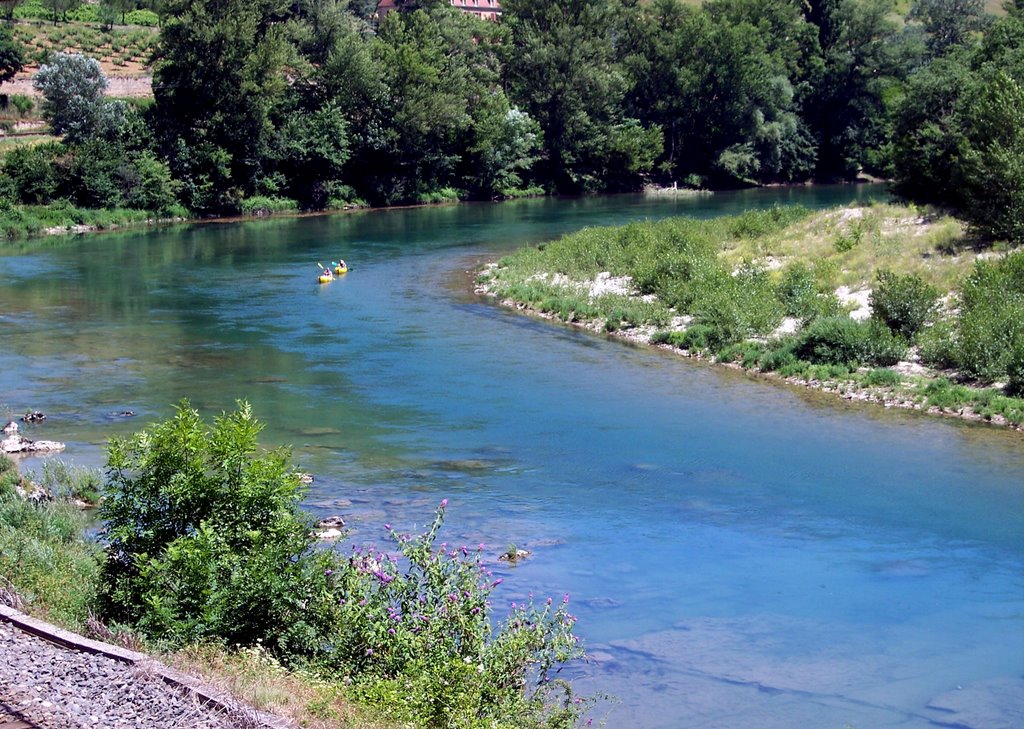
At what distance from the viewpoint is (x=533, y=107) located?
9338cm

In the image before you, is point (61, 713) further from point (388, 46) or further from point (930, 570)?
point (388, 46)

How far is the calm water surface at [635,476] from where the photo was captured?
14359 mm

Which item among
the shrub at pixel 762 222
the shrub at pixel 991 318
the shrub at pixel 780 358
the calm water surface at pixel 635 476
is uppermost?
the shrub at pixel 762 222

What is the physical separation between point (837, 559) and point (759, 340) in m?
15.1

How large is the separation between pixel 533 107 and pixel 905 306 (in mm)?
65743

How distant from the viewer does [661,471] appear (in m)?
22.3

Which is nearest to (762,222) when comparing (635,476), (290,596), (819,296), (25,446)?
(819,296)

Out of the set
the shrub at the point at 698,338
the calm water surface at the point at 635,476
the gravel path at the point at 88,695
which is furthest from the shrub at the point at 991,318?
the gravel path at the point at 88,695

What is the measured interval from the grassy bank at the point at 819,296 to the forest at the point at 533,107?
3.63m

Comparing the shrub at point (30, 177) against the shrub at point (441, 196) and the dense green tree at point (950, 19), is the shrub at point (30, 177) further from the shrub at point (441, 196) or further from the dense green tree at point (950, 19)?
the dense green tree at point (950, 19)

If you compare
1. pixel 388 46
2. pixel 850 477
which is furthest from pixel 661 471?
pixel 388 46

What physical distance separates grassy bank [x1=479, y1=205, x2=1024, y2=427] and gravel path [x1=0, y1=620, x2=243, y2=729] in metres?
20.4

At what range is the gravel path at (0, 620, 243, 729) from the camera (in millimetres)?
9531

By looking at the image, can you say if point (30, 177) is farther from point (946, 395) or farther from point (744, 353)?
point (946, 395)
